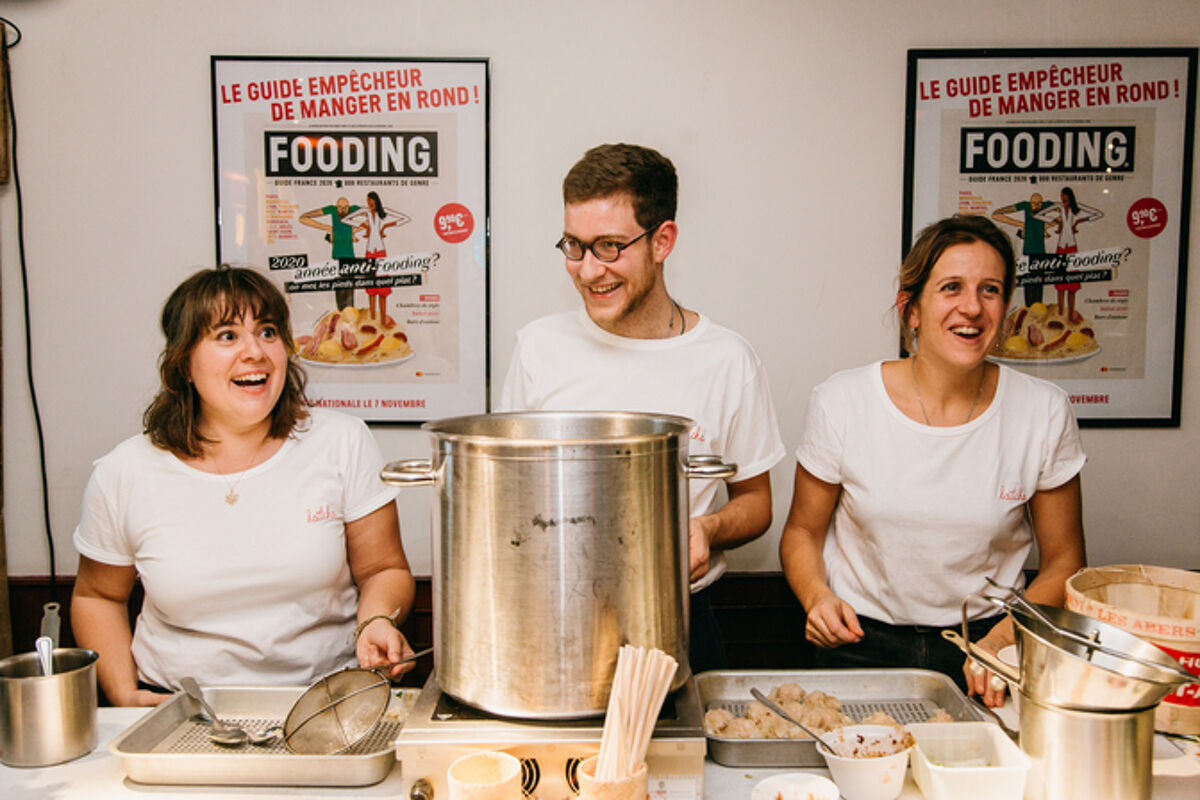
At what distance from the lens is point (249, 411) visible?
1.81 meters

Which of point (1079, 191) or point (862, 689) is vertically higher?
point (1079, 191)

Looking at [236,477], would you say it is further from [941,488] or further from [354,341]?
[941,488]

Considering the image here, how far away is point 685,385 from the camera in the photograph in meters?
1.99

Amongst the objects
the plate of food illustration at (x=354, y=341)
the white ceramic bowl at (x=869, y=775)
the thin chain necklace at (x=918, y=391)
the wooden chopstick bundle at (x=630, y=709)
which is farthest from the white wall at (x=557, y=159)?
the wooden chopstick bundle at (x=630, y=709)

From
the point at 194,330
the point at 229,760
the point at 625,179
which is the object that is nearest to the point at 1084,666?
the point at 229,760

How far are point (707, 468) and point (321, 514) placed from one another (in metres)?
1.05

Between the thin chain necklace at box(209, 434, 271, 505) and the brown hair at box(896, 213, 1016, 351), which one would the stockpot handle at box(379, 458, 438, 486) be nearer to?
the thin chain necklace at box(209, 434, 271, 505)

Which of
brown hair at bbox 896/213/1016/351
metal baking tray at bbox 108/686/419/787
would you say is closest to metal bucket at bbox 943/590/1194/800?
metal baking tray at bbox 108/686/419/787

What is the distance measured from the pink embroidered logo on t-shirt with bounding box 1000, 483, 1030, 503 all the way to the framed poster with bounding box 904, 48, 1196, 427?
850mm

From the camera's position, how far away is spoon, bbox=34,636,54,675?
1.32 metres

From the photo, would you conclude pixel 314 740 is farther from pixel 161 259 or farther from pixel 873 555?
pixel 161 259

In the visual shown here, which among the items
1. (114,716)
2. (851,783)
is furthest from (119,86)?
(851,783)

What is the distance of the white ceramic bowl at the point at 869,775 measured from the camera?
1.12 m

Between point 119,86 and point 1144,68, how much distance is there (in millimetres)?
3145
